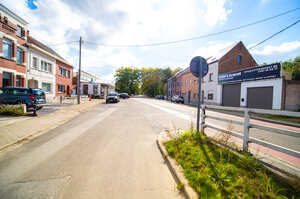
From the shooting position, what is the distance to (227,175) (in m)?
2.44

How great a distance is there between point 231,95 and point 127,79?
2283 inches

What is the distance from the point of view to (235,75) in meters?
18.6

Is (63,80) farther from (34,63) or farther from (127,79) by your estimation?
(127,79)

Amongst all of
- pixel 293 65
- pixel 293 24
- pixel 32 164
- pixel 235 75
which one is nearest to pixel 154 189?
pixel 32 164

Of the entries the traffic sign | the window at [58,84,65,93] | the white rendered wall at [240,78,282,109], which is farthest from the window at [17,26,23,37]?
the white rendered wall at [240,78,282,109]

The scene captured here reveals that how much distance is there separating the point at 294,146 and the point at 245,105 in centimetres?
1437

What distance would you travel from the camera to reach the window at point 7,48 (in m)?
14.3

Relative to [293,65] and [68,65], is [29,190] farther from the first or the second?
[293,65]

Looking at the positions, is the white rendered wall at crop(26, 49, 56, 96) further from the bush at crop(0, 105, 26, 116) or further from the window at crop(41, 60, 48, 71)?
the bush at crop(0, 105, 26, 116)

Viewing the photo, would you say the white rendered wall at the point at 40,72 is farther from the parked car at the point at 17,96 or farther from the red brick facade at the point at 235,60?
the red brick facade at the point at 235,60

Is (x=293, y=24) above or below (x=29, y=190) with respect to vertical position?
above

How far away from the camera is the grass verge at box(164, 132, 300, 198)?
6.64 ft

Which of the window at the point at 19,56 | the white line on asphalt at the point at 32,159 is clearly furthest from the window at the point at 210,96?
the window at the point at 19,56

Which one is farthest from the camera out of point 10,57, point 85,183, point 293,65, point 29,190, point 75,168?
point 293,65
